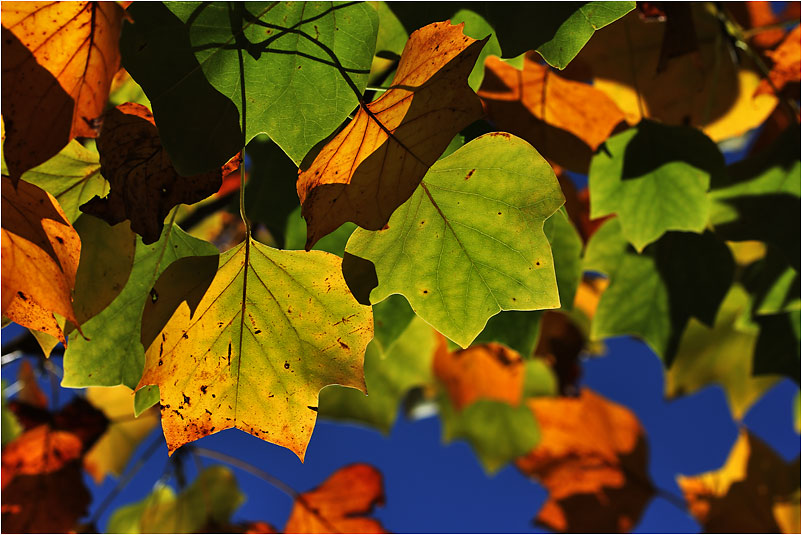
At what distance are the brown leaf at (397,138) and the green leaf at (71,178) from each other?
24cm

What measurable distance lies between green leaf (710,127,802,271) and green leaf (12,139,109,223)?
752 mm

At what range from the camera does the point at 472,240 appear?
547 mm

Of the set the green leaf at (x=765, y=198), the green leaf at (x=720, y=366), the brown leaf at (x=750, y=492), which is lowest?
the brown leaf at (x=750, y=492)

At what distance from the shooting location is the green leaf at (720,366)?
1.60 metres

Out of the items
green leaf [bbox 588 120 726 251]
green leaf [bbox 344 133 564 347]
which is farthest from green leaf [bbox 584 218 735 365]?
green leaf [bbox 344 133 564 347]

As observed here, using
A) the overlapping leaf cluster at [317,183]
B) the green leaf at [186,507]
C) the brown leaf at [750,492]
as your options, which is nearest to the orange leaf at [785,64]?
the overlapping leaf cluster at [317,183]

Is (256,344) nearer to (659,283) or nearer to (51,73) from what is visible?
(51,73)

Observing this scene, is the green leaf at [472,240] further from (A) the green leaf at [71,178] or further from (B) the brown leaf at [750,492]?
(B) the brown leaf at [750,492]

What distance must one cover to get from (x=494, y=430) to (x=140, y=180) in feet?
5.23

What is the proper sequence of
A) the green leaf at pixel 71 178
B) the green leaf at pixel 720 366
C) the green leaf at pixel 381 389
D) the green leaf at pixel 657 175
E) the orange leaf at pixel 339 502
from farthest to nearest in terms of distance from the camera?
the green leaf at pixel 720 366 → the green leaf at pixel 381 389 → the orange leaf at pixel 339 502 → the green leaf at pixel 657 175 → the green leaf at pixel 71 178

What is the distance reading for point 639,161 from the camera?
780 mm

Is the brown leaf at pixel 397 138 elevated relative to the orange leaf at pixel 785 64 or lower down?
elevated

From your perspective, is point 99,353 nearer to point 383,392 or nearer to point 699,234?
point 699,234

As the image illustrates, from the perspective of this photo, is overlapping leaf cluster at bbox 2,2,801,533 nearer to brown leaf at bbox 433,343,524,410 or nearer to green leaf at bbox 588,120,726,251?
green leaf at bbox 588,120,726,251
